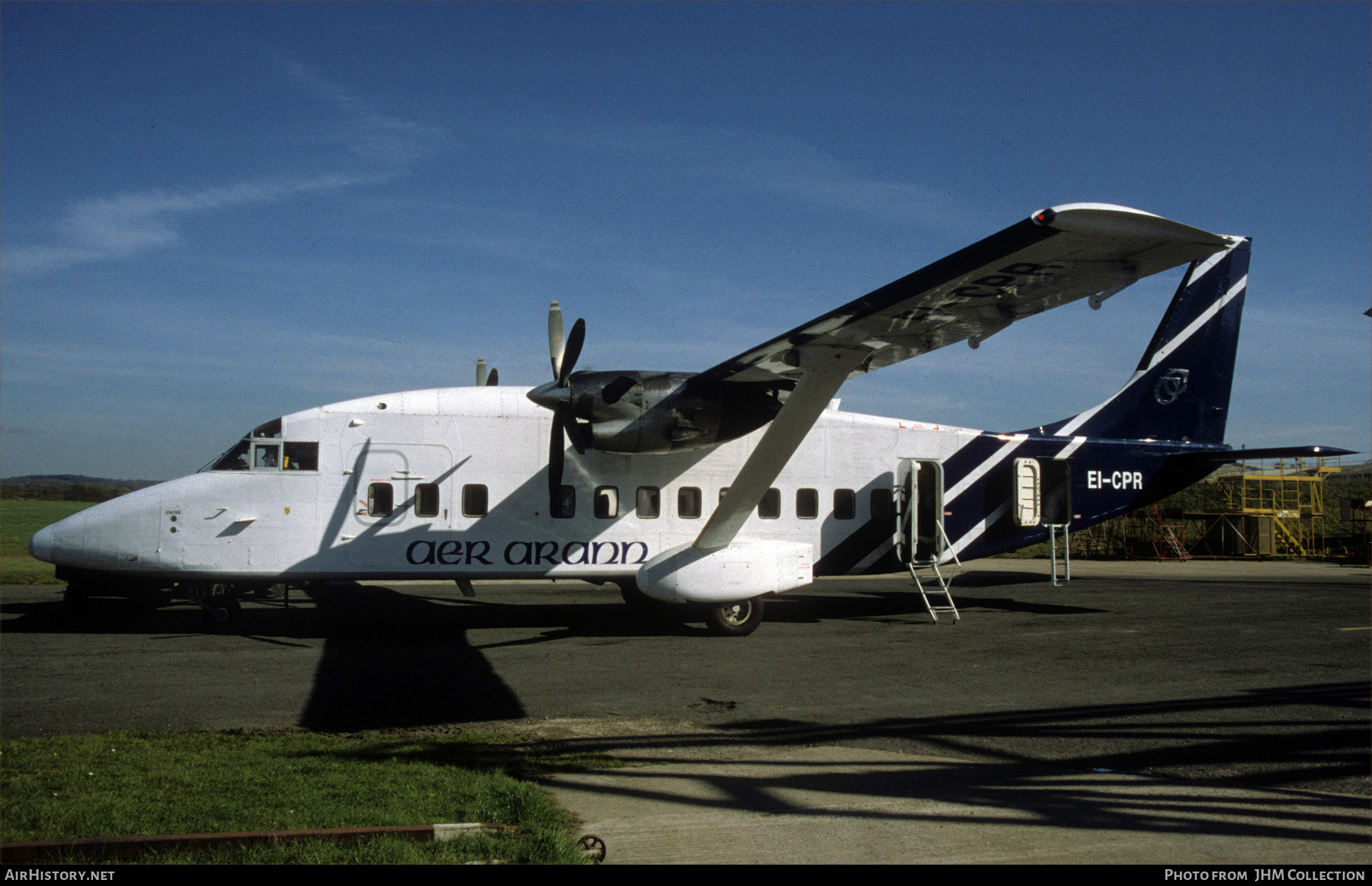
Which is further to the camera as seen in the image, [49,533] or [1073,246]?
[49,533]

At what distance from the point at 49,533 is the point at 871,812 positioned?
1212 centimetres

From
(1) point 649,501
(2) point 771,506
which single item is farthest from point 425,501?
(2) point 771,506

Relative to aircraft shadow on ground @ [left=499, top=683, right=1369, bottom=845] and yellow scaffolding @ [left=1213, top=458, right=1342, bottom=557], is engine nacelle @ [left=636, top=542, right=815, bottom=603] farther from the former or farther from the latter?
yellow scaffolding @ [left=1213, top=458, right=1342, bottom=557]

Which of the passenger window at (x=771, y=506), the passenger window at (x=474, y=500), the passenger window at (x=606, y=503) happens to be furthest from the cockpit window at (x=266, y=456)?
the passenger window at (x=771, y=506)

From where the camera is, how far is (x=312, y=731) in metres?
6.98

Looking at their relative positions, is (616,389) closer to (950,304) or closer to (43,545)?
(950,304)

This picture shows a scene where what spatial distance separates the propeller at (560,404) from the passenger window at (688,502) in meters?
1.85

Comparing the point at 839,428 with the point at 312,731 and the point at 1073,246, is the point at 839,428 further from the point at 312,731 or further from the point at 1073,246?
the point at 312,731

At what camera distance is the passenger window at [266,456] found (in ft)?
40.8

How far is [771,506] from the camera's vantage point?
45.9ft

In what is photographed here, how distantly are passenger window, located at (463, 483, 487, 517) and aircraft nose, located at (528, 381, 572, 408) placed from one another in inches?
68.7

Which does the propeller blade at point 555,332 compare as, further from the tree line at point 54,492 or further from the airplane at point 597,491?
the tree line at point 54,492

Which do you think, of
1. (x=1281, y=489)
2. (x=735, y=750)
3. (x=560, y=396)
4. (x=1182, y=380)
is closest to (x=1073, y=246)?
(x=735, y=750)

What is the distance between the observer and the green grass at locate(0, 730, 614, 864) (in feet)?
13.6
